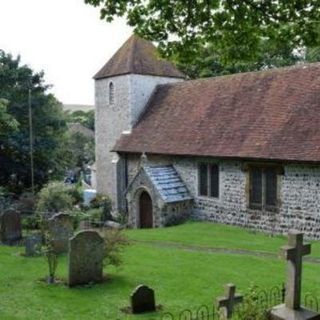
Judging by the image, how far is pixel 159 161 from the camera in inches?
958

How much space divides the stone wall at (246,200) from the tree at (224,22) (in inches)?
370

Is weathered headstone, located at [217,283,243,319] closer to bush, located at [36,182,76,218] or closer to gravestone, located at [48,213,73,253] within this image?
gravestone, located at [48,213,73,253]

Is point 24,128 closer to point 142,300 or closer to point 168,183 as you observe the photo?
point 168,183

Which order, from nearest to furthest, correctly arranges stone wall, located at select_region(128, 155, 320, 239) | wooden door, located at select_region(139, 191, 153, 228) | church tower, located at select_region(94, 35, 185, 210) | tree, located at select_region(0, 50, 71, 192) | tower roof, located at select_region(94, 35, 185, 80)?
stone wall, located at select_region(128, 155, 320, 239) → wooden door, located at select_region(139, 191, 153, 228) → church tower, located at select_region(94, 35, 185, 210) → tower roof, located at select_region(94, 35, 185, 80) → tree, located at select_region(0, 50, 71, 192)

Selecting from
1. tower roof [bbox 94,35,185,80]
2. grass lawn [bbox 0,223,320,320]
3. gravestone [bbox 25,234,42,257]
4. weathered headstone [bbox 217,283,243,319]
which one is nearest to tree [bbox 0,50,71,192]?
tower roof [bbox 94,35,185,80]

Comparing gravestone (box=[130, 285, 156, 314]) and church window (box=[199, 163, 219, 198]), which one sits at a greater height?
church window (box=[199, 163, 219, 198])

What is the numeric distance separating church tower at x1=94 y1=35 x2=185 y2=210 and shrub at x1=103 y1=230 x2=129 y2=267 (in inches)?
536

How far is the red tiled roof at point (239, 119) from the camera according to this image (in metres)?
19.0

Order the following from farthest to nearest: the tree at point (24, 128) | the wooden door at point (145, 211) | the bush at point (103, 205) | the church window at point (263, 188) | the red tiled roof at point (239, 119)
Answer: the tree at point (24, 128), the bush at point (103, 205), the wooden door at point (145, 211), the church window at point (263, 188), the red tiled roof at point (239, 119)

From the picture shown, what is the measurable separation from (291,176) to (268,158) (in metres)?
1.09

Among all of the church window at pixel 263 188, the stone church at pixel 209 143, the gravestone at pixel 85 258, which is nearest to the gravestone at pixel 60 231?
the gravestone at pixel 85 258

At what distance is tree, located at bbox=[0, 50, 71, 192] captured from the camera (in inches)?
1255

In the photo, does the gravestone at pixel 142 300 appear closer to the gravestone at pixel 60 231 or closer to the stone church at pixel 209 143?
the gravestone at pixel 60 231

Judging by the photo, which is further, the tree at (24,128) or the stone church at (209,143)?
the tree at (24,128)
